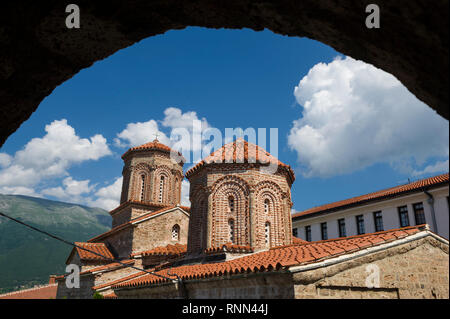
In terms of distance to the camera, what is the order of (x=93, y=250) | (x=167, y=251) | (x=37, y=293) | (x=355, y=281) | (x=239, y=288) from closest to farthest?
(x=355, y=281)
(x=239, y=288)
(x=167, y=251)
(x=93, y=250)
(x=37, y=293)

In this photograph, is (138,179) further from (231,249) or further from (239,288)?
(239,288)

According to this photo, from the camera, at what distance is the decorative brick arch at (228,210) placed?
11414 millimetres

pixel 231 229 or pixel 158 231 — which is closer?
pixel 231 229

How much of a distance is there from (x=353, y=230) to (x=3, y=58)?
22885 millimetres

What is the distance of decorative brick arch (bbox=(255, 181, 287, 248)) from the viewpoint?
1168 centimetres

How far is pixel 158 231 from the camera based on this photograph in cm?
1672

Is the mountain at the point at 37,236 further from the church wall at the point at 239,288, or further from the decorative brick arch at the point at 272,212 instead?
the church wall at the point at 239,288

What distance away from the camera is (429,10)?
54.0 inches

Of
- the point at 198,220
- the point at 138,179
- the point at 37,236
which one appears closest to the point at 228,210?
the point at 198,220

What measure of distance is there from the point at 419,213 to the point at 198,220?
43.7 ft

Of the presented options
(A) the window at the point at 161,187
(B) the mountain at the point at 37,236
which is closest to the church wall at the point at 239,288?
(A) the window at the point at 161,187

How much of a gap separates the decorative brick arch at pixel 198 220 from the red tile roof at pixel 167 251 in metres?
2.72

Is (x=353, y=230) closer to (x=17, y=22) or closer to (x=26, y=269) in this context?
(x=17, y=22)
